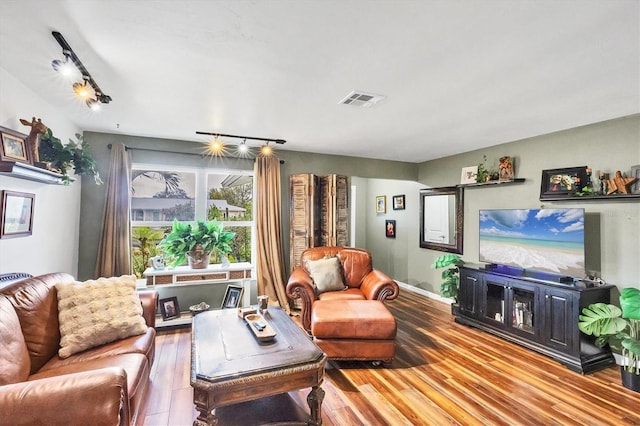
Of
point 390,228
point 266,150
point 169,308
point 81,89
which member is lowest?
point 169,308

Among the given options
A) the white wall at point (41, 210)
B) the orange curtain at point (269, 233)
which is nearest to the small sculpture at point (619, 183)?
the orange curtain at point (269, 233)

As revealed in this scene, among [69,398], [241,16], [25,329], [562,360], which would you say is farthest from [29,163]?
[562,360]

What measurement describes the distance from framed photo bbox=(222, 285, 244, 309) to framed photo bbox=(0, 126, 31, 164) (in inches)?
92.7

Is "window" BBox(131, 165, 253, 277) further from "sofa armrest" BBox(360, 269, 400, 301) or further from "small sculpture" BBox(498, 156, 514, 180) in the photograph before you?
"small sculpture" BBox(498, 156, 514, 180)

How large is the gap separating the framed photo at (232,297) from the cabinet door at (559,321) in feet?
11.3

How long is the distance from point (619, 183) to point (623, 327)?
1.33 metres

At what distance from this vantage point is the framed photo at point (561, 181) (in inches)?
123

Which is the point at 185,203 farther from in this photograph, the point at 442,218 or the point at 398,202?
the point at 442,218

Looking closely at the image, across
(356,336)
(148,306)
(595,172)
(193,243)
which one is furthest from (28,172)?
(595,172)

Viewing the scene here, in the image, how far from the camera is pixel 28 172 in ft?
7.04

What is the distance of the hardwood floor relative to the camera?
2039mm

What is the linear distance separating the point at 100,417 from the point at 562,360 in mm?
3710

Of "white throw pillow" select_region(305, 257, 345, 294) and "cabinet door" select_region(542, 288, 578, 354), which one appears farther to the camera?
"white throw pillow" select_region(305, 257, 345, 294)

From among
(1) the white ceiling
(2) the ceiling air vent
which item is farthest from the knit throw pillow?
(2) the ceiling air vent
